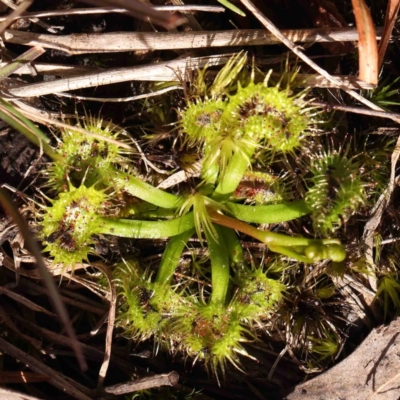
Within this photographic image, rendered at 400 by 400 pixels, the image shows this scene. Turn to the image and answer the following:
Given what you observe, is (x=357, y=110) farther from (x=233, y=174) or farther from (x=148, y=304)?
(x=148, y=304)

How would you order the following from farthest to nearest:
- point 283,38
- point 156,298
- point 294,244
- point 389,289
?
1. point 389,289
2. point 156,298
3. point 294,244
4. point 283,38

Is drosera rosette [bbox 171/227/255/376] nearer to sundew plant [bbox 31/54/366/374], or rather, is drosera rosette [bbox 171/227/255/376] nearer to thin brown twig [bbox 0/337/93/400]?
sundew plant [bbox 31/54/366/374]

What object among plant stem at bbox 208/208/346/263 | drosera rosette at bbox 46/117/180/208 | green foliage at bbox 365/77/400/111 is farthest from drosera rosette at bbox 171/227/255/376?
green foliage at bbox 365/77/400/111

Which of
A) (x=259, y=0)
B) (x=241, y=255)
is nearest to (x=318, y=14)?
(x=259, y=0)

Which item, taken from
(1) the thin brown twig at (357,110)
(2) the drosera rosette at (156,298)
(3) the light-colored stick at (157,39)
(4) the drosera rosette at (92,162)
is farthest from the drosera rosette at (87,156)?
(1) the thin brown twig at (357,110)

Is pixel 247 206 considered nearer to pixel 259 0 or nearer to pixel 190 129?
pixel 190 129

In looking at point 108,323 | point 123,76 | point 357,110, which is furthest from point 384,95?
point 108,323
